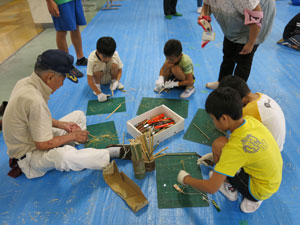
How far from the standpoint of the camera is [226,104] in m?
1.14

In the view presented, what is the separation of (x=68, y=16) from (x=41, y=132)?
1993 millimetres

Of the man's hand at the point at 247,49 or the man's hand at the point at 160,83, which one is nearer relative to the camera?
the man's hand at the point at 247,49

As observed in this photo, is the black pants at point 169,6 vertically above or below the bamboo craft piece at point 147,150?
above

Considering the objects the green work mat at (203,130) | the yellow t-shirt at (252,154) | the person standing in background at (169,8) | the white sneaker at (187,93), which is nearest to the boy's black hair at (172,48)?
the white sneaker at (187,93)

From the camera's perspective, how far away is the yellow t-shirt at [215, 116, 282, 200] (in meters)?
1.15

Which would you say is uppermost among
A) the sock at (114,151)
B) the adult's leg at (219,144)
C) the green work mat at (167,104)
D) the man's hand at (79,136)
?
the adult's leg at (219,144)

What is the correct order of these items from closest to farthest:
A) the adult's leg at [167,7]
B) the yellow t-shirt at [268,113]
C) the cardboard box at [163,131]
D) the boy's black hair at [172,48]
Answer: the yellow t-shirt at [268,113]
the cardboard box at [163,131]
the boy's black hair at [172,48]
the adult's leg at [167,7]

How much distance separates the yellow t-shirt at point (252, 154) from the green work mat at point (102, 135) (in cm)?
117

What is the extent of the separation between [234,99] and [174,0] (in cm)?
489

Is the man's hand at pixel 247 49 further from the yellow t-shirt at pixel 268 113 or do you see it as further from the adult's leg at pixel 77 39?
the adult's leg at pixel 77 39

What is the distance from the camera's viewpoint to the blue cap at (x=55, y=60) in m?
1.38

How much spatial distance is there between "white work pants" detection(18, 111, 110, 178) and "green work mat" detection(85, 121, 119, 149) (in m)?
0.29

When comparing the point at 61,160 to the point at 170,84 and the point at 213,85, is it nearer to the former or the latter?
the point at 170,84

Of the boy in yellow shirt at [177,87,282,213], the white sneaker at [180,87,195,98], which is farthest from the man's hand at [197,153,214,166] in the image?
the white sneaker at [180,87,195,98]
